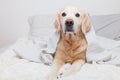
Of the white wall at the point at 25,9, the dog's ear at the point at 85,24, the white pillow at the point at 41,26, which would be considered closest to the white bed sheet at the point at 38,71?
the dog's ear at the point at 85,24

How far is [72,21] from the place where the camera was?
1.51 meters

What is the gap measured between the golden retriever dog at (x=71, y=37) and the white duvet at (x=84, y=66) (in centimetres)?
6

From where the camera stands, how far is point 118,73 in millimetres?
1360

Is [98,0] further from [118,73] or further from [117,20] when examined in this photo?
[118,73]

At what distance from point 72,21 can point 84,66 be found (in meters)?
0.29

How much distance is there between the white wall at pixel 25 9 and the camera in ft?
8.38

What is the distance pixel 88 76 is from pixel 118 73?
0.19 meters

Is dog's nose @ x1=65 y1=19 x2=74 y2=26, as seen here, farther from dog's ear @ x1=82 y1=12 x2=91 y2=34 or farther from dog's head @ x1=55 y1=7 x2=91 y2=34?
dog's ear @ x1=82 y1=12 x2=91 y2=34

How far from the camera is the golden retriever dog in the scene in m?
1.54

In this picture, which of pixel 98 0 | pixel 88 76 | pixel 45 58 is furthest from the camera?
pixel 98 0

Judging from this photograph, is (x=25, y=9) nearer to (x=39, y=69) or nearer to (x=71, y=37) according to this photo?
(x=71, y=37)

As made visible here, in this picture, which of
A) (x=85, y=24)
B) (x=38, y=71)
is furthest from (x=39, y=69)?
(x=85, y=24)

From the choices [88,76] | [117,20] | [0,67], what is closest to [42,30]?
[117,20]

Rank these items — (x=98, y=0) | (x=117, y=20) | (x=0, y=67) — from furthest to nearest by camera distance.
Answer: (x=98, y=0) < (x=117, y=20) < (x=0, y=67)
